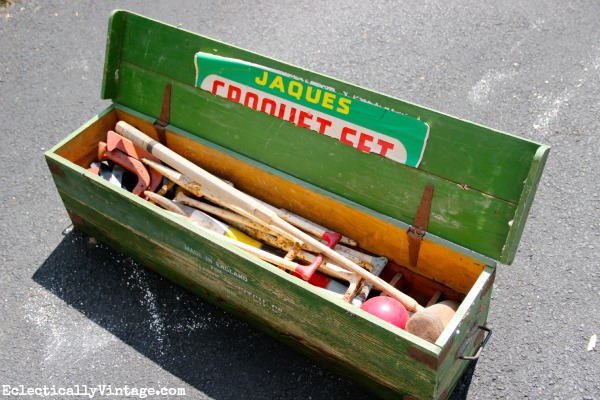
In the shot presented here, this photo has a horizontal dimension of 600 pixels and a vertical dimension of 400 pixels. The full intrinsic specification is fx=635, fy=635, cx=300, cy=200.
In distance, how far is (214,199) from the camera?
4.53 metres

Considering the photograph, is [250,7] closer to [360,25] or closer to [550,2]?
[360,25]

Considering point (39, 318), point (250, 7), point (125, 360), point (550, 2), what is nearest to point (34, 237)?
point (39, 318)

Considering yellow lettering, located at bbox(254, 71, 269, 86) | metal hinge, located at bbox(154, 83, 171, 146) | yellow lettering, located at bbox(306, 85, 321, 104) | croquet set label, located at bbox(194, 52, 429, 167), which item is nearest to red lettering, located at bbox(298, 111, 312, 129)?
croquet set label, located at bbox(194, 52, 429, 167)

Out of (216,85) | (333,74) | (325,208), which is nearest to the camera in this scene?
(325,208)

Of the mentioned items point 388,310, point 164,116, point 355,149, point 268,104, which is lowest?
point 388,310

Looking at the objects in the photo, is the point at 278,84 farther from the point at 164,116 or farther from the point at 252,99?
the point at 164,116

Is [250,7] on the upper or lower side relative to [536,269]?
upper

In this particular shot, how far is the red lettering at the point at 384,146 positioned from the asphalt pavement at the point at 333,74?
144cm

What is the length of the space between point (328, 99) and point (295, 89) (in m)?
0.25

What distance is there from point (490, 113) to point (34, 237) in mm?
4092

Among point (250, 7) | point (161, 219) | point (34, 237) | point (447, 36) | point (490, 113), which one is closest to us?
point (161, 219)

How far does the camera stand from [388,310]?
12.3 feet

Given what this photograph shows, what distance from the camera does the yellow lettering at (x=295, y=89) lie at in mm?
4113

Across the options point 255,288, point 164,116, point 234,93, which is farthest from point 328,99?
point 164,116
